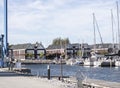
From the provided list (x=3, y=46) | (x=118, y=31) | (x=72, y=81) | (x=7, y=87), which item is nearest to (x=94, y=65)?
(x=118, y=31)

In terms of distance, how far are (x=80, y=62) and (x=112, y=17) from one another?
120 feet

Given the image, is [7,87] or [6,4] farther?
[6,4]

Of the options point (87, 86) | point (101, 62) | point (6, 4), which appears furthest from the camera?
point (101, 62)

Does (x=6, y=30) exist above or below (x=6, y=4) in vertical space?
below

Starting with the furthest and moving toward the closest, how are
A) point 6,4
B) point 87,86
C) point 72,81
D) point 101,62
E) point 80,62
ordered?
point 80,62, point 101,62, point 6,4, point 72,81, point 87,86

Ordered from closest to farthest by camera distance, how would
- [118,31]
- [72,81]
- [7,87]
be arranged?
[7,87] < [72,81] < [118,31]

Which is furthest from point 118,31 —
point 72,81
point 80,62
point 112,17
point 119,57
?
point 72,81

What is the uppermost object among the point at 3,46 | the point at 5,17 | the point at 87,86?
the point at 5,17

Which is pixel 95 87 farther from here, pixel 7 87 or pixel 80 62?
pixel 80 62

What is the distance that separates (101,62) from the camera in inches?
5527

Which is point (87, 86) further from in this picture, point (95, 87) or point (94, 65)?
point (94, 65)

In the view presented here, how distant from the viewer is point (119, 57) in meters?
145

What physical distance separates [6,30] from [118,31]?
48.3 m

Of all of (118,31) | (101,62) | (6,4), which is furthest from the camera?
(101,62)
